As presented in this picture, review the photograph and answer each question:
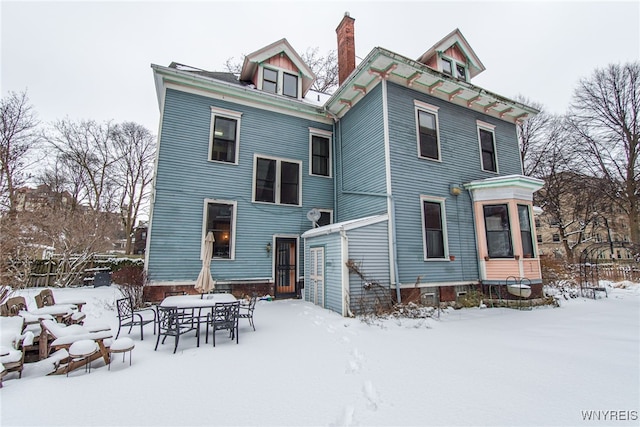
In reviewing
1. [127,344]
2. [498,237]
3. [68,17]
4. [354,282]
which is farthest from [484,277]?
[68,17]

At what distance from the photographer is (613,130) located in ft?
58.6

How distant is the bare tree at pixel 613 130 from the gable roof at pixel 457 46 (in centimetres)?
1333

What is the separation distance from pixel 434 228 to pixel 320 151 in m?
5.53

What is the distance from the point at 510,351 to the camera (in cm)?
463

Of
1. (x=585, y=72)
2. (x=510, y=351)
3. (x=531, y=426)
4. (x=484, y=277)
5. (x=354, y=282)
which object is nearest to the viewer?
(x=531, y=426)

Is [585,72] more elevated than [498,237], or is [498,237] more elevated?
[585,72]

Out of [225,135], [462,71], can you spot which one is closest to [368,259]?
[225,135]

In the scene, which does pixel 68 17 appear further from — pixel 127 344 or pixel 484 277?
pixel 484 277

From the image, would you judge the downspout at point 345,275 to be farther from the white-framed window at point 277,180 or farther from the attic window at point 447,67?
the attic window at point 447,67

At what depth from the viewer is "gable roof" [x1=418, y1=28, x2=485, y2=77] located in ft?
34.8

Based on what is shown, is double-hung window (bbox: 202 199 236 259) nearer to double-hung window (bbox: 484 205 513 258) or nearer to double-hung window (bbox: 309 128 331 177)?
double-hung window (bbox: 309 128 331 177)

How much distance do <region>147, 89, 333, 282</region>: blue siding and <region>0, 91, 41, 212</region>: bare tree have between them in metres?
10.4

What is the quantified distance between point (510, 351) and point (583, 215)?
2433 cm

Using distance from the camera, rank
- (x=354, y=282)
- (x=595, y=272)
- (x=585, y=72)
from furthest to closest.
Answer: (x=585, y=72) → (x=595, y=272) → (x=354, y=282)
